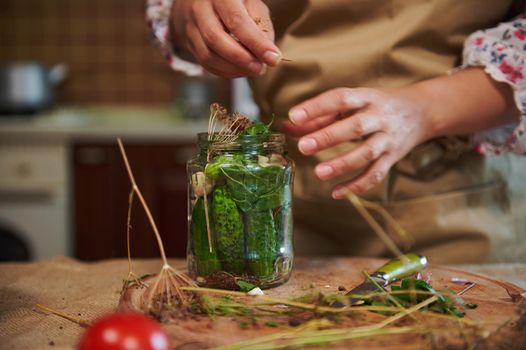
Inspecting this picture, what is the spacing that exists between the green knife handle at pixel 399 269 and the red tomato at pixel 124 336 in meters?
0.38

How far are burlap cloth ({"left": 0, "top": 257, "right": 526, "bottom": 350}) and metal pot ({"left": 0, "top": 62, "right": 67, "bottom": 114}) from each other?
5.36 feet

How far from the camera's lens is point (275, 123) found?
1.18 meters

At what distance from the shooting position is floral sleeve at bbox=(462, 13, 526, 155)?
946 millimetres

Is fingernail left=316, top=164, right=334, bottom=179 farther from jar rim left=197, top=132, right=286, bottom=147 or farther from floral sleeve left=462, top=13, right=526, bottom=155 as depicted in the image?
floral sleeve left=462, top=13, right=526, bottom=155

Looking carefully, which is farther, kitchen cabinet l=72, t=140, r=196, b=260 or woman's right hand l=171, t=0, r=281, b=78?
kitchen cabinet l=72, t=140, r=196, b=260

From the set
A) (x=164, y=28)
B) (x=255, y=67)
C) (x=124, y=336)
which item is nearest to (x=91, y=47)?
(x=164, y=28)

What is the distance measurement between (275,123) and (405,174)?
25 cm

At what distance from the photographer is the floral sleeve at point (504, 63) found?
946 millimetres

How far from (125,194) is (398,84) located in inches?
59.4

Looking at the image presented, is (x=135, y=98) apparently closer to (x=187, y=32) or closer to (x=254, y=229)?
(x=187, y=32)

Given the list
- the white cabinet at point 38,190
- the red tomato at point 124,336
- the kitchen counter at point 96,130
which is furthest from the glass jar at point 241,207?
the white cabinet at point 38,190

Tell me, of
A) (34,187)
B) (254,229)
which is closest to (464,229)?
(254,229)

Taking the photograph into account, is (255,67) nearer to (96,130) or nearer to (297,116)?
(297,116)

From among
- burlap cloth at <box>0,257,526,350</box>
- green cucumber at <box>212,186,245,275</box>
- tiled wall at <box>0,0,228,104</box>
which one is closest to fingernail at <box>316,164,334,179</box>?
green cucumber at <box>212,186,245,275</box>
